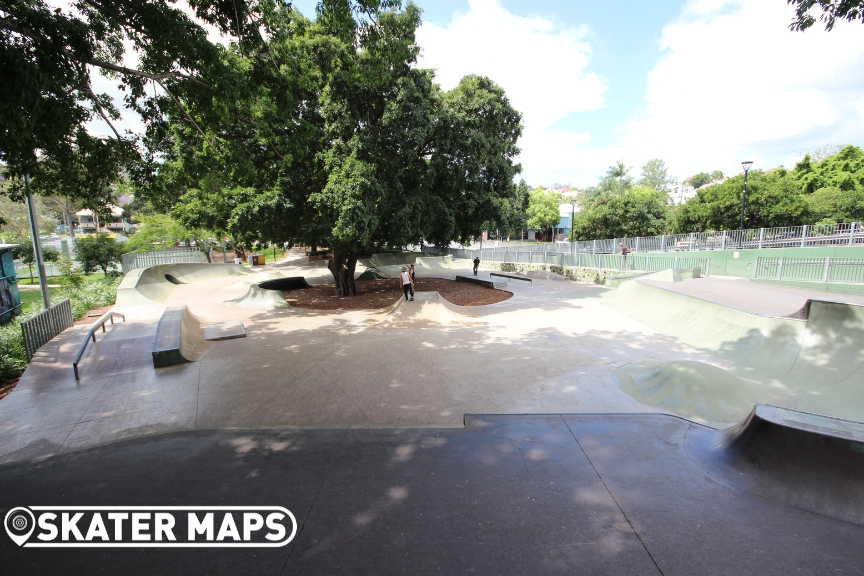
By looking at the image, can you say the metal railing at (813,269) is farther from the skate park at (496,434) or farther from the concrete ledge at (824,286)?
the skate park at (496,434)

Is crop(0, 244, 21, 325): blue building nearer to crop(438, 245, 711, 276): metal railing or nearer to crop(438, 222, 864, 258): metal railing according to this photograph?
crop(438, 245, 711, 276): metal railing

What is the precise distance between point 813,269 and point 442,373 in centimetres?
1319

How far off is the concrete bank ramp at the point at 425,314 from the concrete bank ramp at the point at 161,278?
10.2 meters

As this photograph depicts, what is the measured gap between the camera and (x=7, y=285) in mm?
13680

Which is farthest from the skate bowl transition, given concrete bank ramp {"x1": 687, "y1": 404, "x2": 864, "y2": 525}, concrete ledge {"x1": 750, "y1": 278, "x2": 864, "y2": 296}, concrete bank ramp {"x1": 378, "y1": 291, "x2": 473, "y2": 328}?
concrete bank ramp {"x1": 378, "y1": 291, "x2": 473, "y2": 328}

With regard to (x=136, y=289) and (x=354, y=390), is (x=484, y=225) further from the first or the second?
(x=136, y=289)

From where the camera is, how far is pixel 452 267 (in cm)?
3497

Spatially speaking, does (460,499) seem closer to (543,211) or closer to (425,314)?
(425,314)

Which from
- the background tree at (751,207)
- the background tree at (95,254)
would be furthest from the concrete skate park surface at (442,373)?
the background tree at (95,254)

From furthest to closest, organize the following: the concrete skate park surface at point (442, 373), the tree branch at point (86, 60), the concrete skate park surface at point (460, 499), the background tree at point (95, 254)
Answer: the background tree at point (95, 254) → the concrete skate park surface at point (442, 373) → the tree branch at point (86, 60) → the concrete skate park surface at point (460, 499)

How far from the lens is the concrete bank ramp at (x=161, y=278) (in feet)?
49.3

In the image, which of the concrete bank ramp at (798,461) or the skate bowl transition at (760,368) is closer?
the concrete bank ramp at (798,461)

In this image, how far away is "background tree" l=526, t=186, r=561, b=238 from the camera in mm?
67750

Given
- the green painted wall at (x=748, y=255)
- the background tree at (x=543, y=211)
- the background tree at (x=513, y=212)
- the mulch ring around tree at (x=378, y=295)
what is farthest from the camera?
the background tree at (x=543, y=211)
